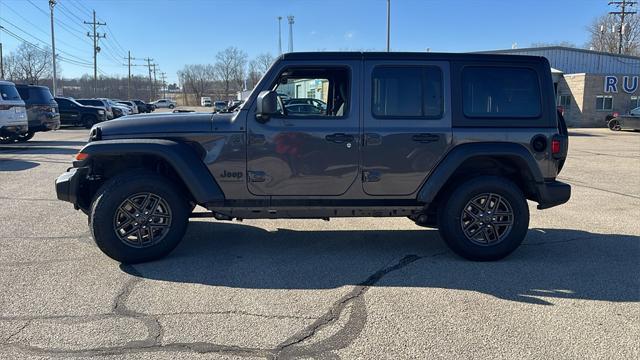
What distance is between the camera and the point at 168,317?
3586 mm

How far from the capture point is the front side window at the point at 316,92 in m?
4.88

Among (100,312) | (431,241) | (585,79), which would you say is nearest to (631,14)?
(585,79)

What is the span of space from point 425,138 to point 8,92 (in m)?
14.4

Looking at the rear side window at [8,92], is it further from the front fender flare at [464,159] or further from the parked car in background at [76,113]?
the front fender flare at [464,159]

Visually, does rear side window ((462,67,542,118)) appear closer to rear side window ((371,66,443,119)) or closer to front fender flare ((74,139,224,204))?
rear side window ((371,66,443,119))

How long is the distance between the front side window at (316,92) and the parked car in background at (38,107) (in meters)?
15.2

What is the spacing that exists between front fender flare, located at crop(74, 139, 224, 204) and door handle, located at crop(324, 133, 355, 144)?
123 centimetres

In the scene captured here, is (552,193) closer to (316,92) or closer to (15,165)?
(316,92)

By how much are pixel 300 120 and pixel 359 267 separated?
156cm

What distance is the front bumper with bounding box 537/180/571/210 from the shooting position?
4.96 metres

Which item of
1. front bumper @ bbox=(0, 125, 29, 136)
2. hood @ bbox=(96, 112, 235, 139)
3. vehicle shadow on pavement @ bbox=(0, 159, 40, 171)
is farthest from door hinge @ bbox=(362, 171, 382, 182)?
front bumper @ bbox=(0, 125, 29, 136)

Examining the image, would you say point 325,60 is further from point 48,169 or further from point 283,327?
point 48,169

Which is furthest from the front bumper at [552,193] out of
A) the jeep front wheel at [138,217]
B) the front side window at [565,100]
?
the front side window at [565,100]

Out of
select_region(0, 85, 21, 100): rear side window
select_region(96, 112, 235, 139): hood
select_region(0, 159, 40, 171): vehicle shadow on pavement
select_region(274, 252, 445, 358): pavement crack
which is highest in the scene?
select_region(0, 85, 21, 100): rear side window
